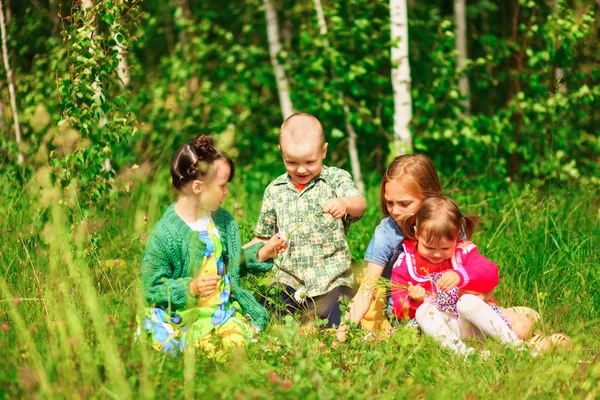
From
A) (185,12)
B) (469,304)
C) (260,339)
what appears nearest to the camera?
(260,339)

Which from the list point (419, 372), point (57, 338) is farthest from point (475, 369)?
point (57, 338)

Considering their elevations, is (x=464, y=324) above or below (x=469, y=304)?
below

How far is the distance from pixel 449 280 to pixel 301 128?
3.83 feet

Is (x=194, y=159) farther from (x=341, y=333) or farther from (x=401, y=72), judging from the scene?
(x=401, y=72)

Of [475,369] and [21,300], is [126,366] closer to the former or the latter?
[21,300]

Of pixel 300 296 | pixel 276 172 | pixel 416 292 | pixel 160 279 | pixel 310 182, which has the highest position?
pixel 310 182

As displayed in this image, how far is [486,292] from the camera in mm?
3795

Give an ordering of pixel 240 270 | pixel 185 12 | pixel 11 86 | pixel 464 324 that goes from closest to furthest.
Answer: pixel 464 324
pixel 240 270
pixel 11 86
pixel 185 12

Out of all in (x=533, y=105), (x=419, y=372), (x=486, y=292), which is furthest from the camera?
(x=533, y=105)

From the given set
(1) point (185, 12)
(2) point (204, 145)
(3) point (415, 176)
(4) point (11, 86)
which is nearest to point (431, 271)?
(3) point (415, 176)

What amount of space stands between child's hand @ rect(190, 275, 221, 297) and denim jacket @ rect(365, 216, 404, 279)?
105 cm

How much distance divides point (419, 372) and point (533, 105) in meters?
3.66

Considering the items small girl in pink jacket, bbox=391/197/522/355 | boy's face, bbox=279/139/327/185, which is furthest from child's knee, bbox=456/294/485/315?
boy's face, bbox=279/139/327/185

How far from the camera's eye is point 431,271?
12.5 ft
